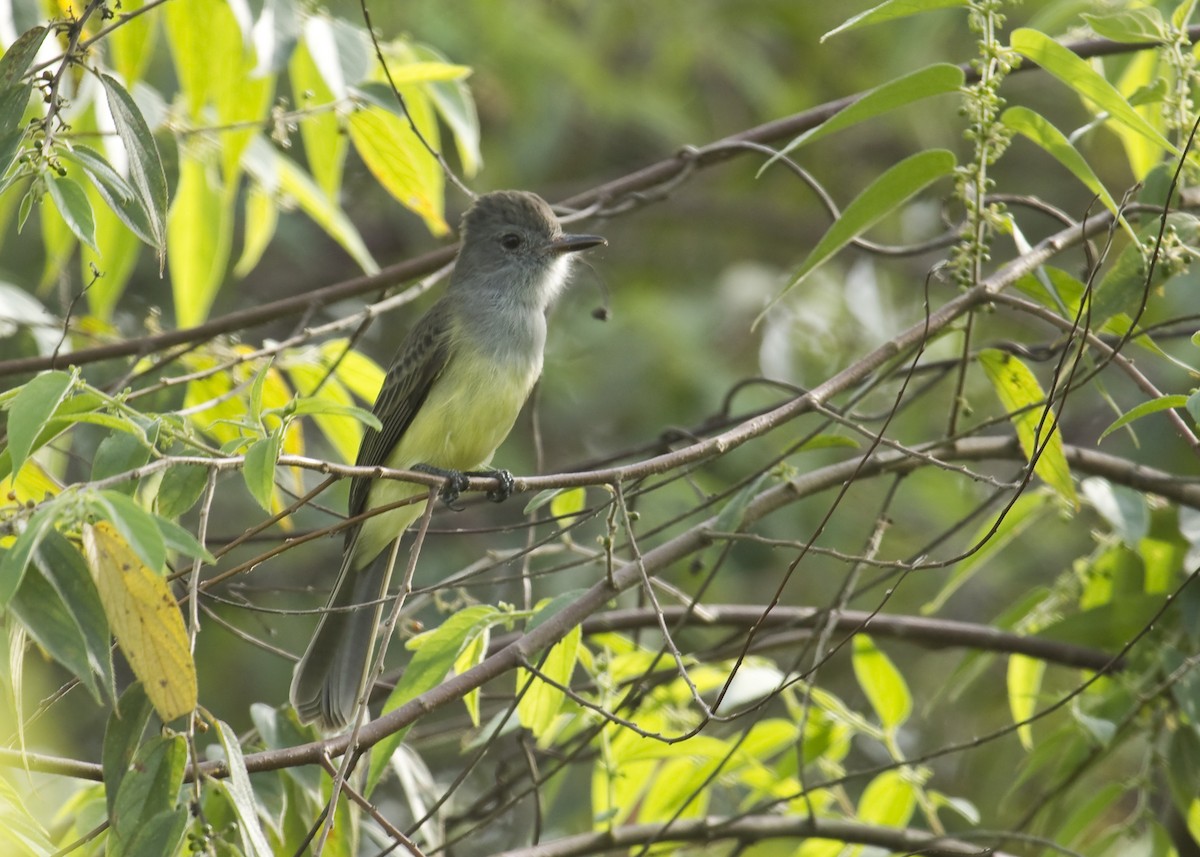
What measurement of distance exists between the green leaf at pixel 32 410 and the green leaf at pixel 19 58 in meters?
0.55

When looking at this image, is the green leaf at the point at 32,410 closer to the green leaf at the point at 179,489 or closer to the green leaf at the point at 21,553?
the green leaf at the point at 21,553

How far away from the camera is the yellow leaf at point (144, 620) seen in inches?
69.1

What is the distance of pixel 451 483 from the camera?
137 inches

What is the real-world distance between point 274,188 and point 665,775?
184 centimetres

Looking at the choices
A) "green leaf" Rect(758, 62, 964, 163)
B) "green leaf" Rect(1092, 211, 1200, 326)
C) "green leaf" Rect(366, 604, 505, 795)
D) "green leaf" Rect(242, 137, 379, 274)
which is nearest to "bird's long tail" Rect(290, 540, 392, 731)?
"green leaf" Rect(366, 604, 505, 795)

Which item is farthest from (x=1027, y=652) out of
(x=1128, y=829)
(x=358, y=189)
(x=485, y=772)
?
(x=358, y=189)

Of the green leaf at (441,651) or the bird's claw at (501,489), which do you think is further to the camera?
the bird's claw at (501,489)

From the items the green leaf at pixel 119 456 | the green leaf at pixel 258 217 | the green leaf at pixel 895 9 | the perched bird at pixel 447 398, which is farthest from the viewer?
the perched bird at pixel 447 398

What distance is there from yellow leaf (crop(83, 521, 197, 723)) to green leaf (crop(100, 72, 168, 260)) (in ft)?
1.82

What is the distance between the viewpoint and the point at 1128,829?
3121mm

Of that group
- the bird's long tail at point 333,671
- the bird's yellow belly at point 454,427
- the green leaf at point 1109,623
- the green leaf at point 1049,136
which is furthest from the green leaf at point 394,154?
the green leaf at point 1109,623

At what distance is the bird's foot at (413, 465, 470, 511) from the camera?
3.41 m

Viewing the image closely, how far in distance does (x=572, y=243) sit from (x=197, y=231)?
1.17 m

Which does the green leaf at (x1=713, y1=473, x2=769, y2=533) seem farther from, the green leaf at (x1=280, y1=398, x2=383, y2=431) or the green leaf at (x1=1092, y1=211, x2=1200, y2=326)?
the green leaf at (x1=280, y1=398, x2=383, y2=431)
